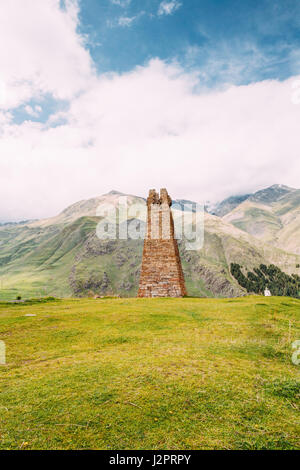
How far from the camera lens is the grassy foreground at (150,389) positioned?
3.80m

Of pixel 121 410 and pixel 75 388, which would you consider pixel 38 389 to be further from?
pixel 121 410

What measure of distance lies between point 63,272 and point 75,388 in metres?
187

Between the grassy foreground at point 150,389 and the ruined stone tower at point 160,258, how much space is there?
1378 cm

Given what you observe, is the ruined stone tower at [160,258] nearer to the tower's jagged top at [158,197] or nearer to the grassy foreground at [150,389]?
the tower's jagged top at [158,197]

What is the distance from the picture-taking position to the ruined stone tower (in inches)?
935

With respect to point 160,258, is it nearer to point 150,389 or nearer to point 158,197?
point 158,197

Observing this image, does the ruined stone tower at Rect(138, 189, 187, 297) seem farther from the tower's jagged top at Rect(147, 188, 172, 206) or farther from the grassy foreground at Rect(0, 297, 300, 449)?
the grassy foreground at Rect(0, 297, 300, 449)

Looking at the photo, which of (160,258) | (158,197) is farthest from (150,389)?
(158,197)

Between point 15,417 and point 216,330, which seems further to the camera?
point 216,330

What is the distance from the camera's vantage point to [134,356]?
689cm

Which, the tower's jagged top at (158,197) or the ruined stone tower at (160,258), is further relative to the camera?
the tower's jagged top at (158,197)

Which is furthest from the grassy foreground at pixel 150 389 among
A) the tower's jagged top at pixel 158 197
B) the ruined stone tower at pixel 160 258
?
the tower's jagged top at pixel 158 197

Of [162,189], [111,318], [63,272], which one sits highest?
[162,189]
